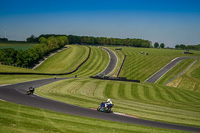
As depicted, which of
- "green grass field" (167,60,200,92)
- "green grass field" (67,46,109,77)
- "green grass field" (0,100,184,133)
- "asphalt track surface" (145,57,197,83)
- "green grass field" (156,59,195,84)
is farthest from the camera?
"green grass field" (67,46,109,77)

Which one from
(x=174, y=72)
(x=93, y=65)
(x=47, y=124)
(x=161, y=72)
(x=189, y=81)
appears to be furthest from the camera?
(x=93, y=65)

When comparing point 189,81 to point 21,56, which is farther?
point 21,56

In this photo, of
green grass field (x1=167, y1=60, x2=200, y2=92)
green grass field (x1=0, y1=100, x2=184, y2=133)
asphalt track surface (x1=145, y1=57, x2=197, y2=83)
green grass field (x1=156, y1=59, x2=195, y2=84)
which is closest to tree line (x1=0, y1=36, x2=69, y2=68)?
asphalt track surface (x1=145, y1=57, x2=197, y2=83)

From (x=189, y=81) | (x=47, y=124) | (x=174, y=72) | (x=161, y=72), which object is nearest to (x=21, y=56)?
(x=161, y=72)

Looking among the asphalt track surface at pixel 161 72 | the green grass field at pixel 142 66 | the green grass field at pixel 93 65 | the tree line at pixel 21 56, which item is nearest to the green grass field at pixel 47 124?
the asphalt track surface at pixel 161 72

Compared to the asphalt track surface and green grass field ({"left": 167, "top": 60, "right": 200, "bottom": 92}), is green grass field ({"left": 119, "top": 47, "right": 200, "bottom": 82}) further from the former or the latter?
green grass field ({"left": 167, "top": 60, "right": 200, "bottom": 92})

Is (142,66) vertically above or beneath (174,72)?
above

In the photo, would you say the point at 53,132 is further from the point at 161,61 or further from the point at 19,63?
the point at 19,63

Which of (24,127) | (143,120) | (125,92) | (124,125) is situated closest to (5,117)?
(24,127)

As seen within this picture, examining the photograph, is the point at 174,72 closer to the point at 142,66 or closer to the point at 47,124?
the point at 142,66
